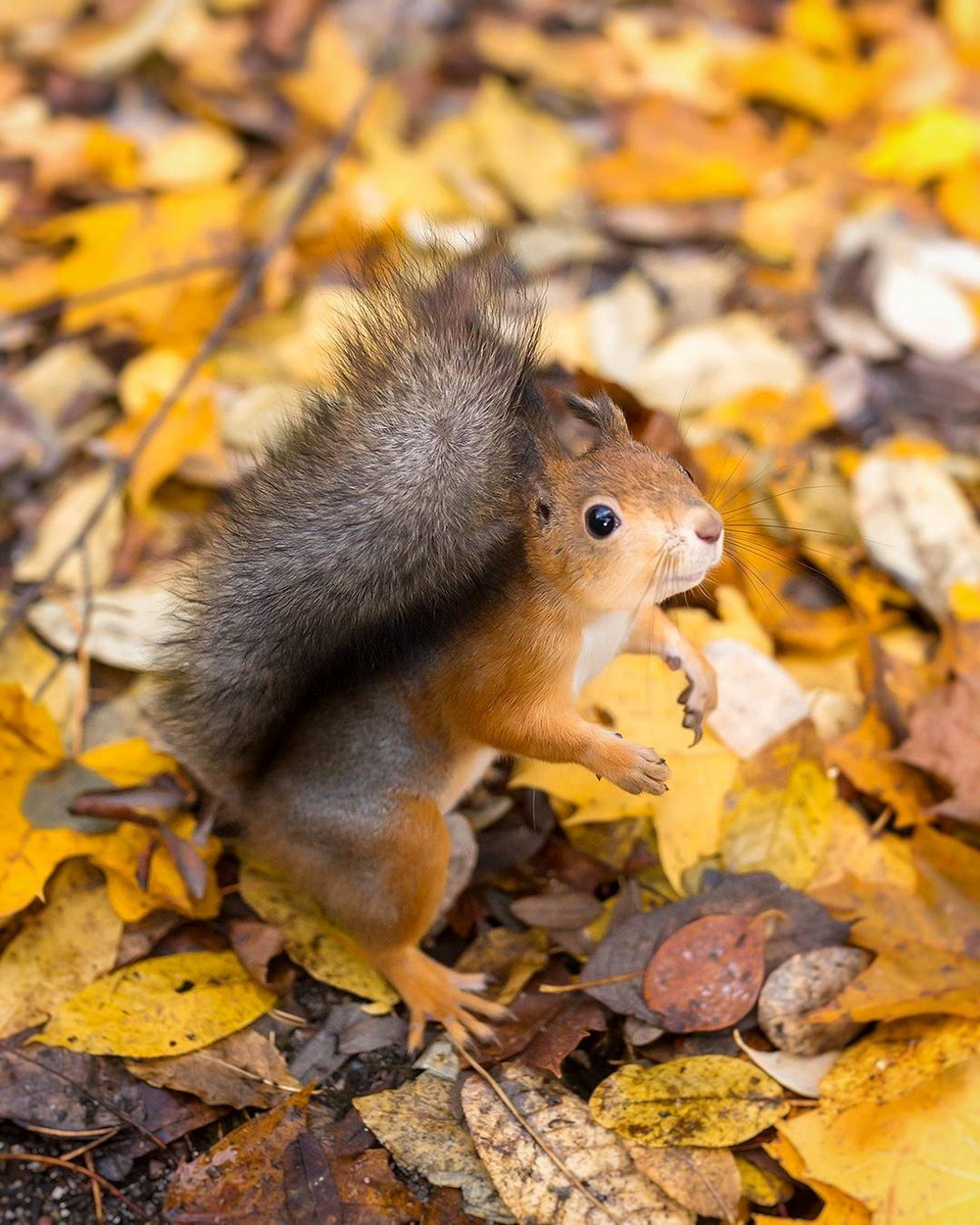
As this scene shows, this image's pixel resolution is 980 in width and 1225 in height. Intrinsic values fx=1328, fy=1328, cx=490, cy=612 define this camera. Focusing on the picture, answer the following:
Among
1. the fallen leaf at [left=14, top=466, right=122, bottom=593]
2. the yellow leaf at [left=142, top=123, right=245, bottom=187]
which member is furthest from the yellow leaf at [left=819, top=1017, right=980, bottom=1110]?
the yellow leaf at [left=142, top=123, right=245, bottom=187]

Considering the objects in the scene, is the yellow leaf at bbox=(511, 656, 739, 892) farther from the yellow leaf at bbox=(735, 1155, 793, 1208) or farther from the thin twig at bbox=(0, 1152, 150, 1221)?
the thin twig at bbox=(0, 1152, 150, 1221)

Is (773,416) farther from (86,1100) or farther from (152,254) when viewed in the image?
(86,1100)

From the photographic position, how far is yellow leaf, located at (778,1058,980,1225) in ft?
5.75

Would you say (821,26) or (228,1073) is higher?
(821,26)

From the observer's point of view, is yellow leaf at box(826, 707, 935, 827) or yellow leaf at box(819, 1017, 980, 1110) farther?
yellow leaf at box(826, 707, 935, 827)

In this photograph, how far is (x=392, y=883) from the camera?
204 cm

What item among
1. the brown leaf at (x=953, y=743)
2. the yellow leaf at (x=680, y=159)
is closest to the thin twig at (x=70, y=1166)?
the brown leaf at (x=953, y=743)

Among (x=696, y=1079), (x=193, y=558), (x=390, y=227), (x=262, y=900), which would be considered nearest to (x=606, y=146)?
(x=390, y=227)

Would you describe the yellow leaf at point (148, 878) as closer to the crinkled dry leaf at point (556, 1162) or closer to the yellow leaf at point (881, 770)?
the crinkled dry leaf at point (556, 1162)

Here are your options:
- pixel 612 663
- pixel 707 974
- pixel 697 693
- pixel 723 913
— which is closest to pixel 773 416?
pixel 612 663

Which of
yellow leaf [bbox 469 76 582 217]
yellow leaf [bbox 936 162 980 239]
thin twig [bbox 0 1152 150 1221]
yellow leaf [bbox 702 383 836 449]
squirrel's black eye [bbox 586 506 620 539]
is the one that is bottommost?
thin twig [bbox 0 1152 150 1221]

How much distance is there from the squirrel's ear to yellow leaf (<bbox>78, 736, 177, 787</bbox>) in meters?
0.99

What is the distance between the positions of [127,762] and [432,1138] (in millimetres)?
871

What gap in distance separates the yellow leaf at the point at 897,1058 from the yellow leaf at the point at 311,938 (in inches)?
28.0
